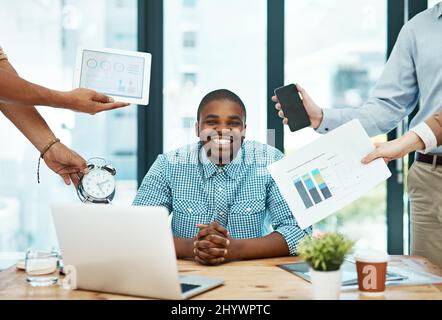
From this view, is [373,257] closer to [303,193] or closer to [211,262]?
[303,193]

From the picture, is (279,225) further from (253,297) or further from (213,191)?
(253,297)

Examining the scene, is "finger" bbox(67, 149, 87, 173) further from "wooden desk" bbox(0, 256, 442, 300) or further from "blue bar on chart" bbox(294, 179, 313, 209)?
"blue bar on chart" bbox(294, 179, 313, 209)

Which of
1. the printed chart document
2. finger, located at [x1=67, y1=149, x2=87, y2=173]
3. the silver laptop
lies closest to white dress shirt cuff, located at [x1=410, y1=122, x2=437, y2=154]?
the printed chart document

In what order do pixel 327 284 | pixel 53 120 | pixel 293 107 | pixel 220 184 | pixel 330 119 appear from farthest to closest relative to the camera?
pixel 53 120 → pixel 330 119 → pixel 220 184 → pixel 293 107 → pixel 327 284

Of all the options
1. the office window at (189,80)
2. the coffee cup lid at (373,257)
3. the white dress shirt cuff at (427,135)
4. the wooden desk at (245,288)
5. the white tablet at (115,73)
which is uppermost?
the office window at (189,80)

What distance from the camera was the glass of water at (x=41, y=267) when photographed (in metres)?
1.47

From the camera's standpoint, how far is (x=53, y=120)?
3.09 m

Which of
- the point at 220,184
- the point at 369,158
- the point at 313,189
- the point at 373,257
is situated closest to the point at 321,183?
the point at 313,189

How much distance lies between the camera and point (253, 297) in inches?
51.7

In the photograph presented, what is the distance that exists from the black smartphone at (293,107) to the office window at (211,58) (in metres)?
1.06

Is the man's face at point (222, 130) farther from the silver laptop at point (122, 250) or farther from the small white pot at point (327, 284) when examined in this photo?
the small white pot at point (327, 284)

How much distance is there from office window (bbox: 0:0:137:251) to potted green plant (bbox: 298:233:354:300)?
2.01 meters

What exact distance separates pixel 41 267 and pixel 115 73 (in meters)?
0.83

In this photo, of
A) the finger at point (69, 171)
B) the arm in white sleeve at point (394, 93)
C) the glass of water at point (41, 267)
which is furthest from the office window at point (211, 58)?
the glass of water at point (41, 267)
